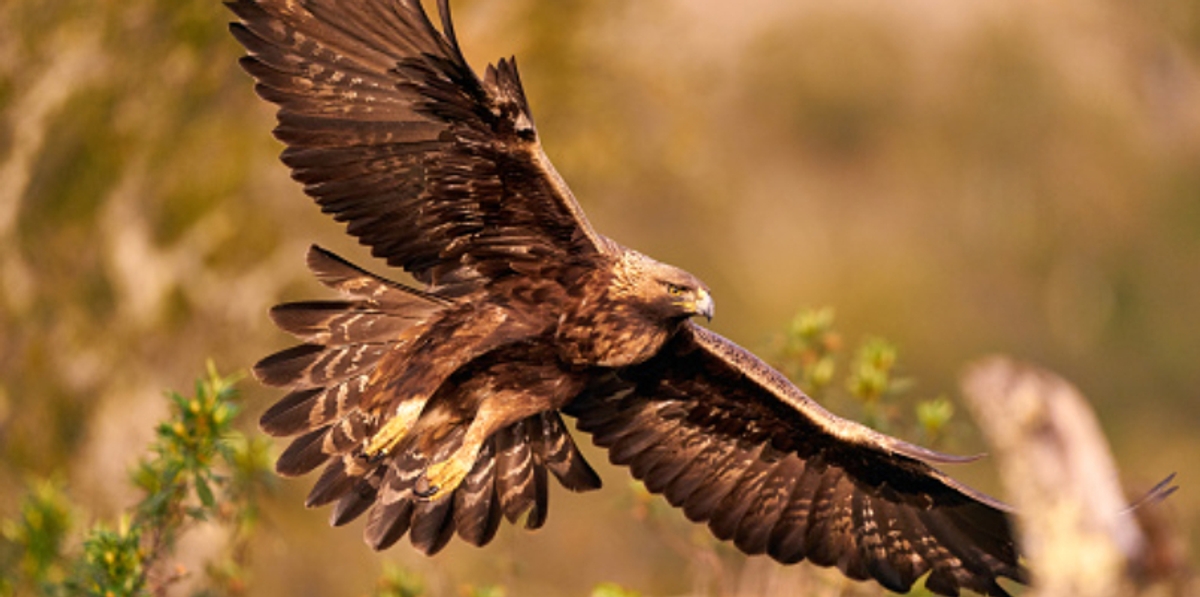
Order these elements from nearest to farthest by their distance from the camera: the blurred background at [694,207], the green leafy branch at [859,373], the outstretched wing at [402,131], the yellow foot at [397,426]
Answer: the outstretched wing at [402,131]
the yellow foot at [397,426]
the green leafy branch at [859,373]
the blurred background at [694,207]

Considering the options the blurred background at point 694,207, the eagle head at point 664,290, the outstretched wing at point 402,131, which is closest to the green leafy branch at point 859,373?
the blurred background at point 694,207

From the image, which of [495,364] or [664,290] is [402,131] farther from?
[664,290]

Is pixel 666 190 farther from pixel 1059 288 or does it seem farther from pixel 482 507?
pixel 482 507

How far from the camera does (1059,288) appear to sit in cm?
1900

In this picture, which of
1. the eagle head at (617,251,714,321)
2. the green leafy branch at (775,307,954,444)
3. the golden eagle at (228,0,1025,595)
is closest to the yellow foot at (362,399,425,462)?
the golden eagle at (228,0,1025,595)

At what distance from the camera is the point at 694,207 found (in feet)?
51.1

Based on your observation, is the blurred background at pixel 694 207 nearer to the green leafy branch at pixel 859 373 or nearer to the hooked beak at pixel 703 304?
the green leafy branch at pixel 859 373

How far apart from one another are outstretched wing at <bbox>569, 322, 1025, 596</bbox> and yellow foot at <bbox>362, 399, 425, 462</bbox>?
110 centimetres

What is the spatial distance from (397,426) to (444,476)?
297 mm

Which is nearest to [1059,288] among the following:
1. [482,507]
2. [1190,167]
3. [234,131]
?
[1190,167]

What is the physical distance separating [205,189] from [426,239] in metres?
7.49

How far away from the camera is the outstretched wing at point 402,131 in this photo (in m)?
5.84

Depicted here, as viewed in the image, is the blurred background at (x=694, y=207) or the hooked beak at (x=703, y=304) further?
the blurred background at (x=694, y=207)

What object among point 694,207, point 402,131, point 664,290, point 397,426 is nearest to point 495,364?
point 397,426
